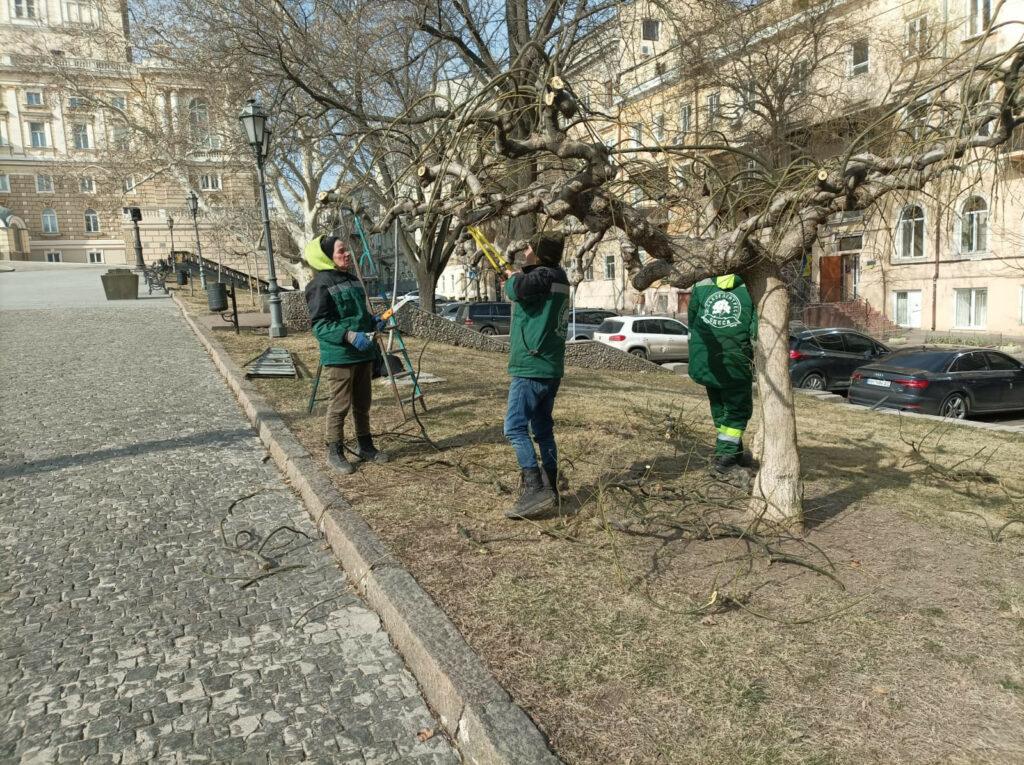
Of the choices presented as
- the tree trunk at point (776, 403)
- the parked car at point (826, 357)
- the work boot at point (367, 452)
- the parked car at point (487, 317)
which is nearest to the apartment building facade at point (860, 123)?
the tree trunk at point (776, 403)

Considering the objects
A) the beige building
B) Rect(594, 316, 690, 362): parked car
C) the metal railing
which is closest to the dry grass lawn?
Rect(594, 316, 690, 362): parked car

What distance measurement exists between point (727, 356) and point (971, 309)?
85.1 feet

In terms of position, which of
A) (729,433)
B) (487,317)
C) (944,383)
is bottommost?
(944,383)

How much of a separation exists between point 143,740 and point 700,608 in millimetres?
2367

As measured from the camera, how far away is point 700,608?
3.46m

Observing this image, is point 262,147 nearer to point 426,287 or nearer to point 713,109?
point 426,287

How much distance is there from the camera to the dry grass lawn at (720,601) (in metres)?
2.61

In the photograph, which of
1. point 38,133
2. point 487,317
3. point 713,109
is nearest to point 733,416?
point 713,109

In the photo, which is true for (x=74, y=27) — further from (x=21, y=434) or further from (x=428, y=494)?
(x=428, y=494)

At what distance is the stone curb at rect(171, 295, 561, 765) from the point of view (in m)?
2.53

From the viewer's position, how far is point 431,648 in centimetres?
305

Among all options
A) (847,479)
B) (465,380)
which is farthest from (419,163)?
(465,380)

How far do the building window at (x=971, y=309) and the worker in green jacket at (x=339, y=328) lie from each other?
2685 cm

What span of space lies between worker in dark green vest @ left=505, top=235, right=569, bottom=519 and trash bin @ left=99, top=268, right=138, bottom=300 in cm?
2289
